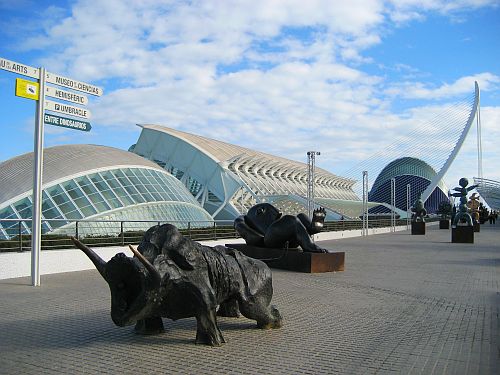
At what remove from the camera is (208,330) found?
5570 mm

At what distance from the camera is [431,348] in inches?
225

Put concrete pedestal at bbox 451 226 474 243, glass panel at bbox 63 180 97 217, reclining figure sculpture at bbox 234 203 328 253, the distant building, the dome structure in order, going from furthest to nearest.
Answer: the distant building, concrete pedestal at bbox 451 226 474 243, glass panel at bbox 63 180 97 217, the dome structure, reclining figure sculpture at bbox 234 203 328 253

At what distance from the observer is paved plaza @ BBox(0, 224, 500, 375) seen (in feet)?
16.1

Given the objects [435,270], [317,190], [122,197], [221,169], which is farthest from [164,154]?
[435,270]

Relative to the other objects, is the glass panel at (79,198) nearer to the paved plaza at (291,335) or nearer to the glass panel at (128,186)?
the glass panel at (128,186)

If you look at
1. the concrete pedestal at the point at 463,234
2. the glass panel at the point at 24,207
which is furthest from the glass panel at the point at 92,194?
the concrete pedestal at the point at 463,234

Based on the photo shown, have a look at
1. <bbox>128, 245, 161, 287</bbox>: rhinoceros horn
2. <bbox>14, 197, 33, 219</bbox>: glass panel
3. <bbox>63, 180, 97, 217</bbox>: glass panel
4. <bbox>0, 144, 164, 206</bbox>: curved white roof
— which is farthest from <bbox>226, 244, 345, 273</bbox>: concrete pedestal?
<bbox>0, 144, 164, 206</bbox>: curved white roof

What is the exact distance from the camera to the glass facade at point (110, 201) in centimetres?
2004

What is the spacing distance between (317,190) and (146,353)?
193ft

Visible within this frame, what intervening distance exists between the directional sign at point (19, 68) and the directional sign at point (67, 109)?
590 millimetres

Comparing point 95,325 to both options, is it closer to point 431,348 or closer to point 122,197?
point 431,348

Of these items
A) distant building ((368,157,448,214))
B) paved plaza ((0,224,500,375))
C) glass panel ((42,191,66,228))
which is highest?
distant building ((368,157,448,214))

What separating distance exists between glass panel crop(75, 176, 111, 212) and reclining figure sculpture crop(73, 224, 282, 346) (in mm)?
16346

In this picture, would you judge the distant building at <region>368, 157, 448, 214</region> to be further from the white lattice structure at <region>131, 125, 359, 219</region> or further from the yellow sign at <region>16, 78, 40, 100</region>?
the yellow sign at <region>16, 78, 40, 100</region>
